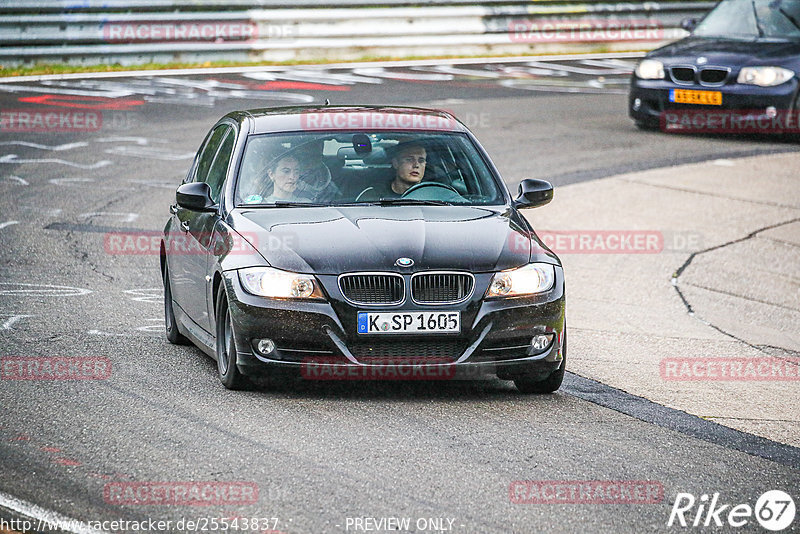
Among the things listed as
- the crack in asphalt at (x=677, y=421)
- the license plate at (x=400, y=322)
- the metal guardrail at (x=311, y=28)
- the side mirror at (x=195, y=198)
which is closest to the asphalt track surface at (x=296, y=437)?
the crack in asphalt at (x=677, y=421)

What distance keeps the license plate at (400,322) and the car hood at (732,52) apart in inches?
510

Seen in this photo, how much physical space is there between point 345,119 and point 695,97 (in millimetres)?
11441

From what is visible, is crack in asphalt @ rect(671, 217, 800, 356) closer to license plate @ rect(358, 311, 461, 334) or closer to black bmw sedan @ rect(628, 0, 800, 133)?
license plate @ rect(358, 311, 461, 334)

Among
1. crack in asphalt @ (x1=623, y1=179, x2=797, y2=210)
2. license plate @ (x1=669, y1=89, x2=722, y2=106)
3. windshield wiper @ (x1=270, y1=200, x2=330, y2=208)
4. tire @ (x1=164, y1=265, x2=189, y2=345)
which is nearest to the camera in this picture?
windshield wiper @ (x1=270, y1=200, x2=330, y2=208)

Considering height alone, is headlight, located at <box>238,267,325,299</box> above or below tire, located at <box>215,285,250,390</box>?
above

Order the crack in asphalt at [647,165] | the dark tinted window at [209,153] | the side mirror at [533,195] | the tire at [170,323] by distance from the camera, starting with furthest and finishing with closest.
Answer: the crack in asphalt at [647,165] < the dark tinted window at [209,153] < the tire at [170,323] < the side mirror at [533,195]

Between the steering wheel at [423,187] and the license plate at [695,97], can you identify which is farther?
the license plate at [695,97]

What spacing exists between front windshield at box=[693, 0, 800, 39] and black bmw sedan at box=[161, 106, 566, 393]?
12.8 m

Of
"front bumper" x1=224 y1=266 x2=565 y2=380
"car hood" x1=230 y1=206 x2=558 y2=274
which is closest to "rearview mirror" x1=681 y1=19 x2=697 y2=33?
"car hood" x1=230 y1=206 x2=558 y2=274

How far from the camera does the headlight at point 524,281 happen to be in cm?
760

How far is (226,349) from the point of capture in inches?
312

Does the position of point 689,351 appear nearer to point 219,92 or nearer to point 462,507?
point 462,507

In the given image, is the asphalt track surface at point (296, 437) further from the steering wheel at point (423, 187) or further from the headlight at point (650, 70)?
the headlight at point (650, 70)

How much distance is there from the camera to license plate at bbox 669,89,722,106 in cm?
1945
